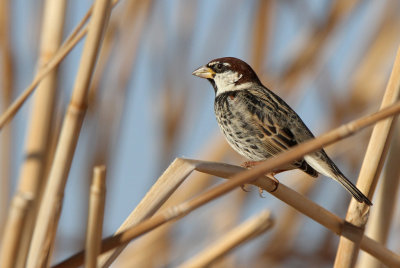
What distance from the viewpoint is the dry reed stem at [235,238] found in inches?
Result: 63.7

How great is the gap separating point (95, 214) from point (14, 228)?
17 centimetres

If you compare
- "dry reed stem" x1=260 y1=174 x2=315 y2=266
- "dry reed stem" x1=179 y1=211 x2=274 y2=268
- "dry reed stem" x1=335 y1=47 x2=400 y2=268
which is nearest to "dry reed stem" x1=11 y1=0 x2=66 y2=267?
"dry reed stem" x1=179 y1=211 x2=274 y2=268

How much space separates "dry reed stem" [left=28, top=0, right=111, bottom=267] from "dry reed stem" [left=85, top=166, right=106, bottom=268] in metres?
0.17

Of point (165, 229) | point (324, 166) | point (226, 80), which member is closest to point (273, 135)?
point (324, 166)

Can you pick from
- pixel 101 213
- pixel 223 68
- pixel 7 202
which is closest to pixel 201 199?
pixel 101 213

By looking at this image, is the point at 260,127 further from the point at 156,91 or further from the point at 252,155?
the point at 156,91

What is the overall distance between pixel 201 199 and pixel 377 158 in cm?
64

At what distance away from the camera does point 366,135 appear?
10.8ft

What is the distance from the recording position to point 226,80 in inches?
125

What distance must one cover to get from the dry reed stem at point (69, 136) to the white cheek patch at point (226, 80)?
176 cm

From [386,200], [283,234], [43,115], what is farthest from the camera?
[283,234]

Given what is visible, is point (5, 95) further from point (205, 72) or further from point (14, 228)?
point (14, 228)

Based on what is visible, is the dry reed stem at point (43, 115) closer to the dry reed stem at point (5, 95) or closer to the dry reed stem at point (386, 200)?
the dry reed stem at point (5, 95)

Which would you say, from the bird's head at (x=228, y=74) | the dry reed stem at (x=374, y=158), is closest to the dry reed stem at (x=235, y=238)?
the dry reed stem at (x=374, y=158)
